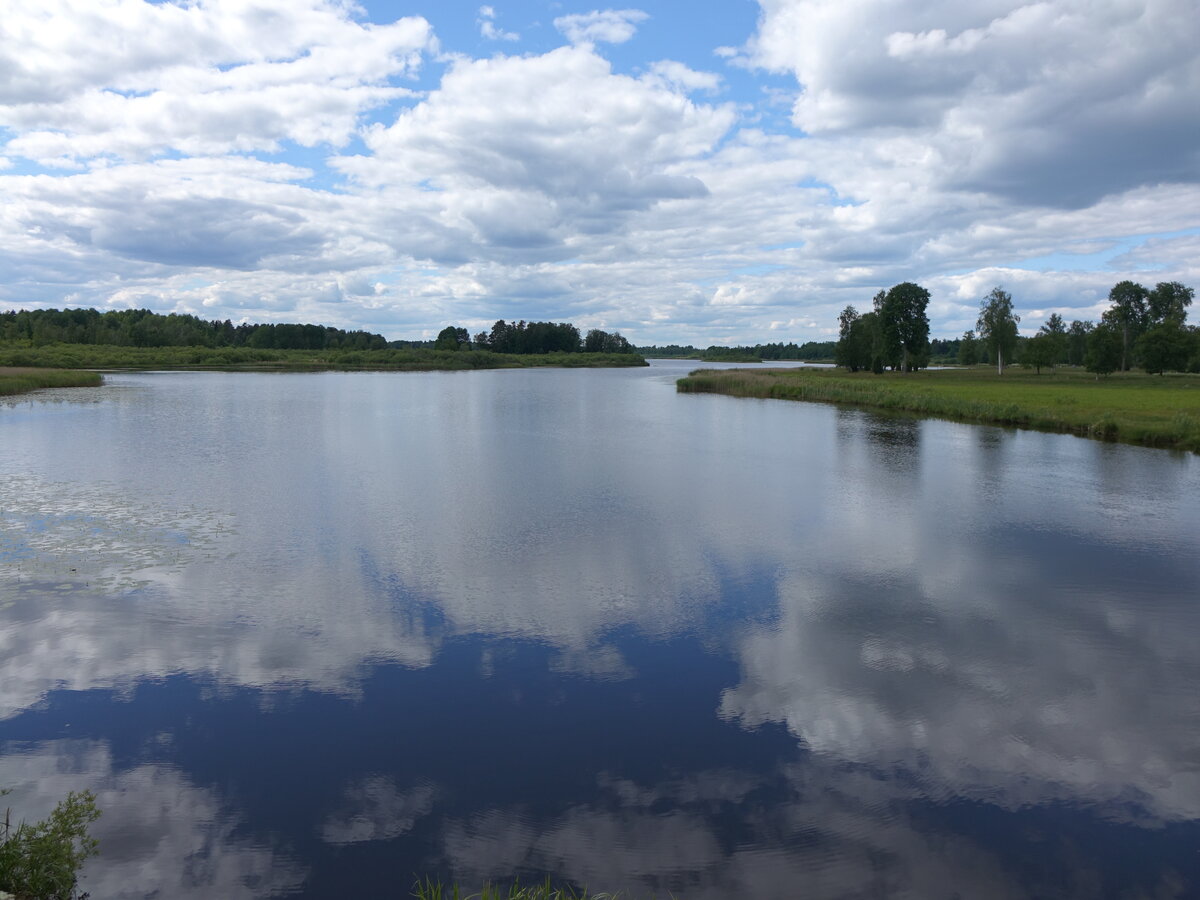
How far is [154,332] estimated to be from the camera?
11869cm

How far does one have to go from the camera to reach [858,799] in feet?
19.7

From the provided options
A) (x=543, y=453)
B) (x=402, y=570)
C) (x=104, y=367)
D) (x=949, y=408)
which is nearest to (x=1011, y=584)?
(x=402, y=570)

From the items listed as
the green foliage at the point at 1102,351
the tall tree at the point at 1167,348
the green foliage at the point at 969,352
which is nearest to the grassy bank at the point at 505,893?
the tall tree at the point at 1167,348

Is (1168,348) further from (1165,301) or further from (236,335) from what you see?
(236,335)

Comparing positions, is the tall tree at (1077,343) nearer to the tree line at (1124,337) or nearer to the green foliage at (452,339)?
the tree line at (1124,337)

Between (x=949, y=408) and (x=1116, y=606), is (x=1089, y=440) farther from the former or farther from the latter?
(x=1116, y=606)

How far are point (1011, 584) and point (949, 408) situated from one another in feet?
100

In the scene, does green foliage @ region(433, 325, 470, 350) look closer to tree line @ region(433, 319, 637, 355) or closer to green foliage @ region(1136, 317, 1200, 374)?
tree line @ region(433, 319, 637, 355)

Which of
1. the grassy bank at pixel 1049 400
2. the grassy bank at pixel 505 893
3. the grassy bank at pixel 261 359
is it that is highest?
the grassy bank at pixel 261 359

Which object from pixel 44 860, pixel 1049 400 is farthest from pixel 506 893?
pixel 1049 400

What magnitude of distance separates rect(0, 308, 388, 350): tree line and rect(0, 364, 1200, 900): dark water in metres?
96.5

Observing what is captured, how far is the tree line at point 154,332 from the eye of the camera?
107m

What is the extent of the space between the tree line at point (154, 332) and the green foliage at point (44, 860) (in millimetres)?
102931

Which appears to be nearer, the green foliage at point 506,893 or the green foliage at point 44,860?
the green foliage at point 44,860
